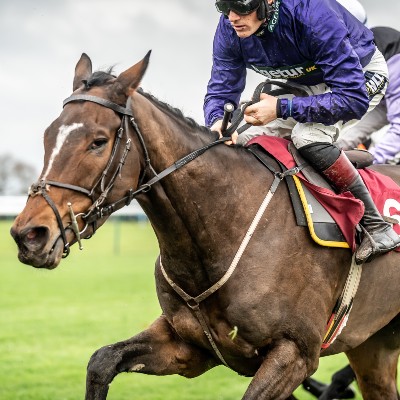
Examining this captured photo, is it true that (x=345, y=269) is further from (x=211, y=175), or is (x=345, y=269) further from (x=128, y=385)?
(x=128, y=385)

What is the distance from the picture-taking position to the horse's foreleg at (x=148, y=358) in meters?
5.18

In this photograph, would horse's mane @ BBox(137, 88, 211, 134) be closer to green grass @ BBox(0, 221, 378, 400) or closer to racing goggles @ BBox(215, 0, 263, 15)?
racing goggles @ BBox(215, 0, 263, 15)

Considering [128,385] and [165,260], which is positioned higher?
[165,260]

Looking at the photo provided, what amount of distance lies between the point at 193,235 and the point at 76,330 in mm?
6913

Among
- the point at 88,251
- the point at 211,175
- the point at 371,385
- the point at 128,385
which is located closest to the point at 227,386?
the point at 128,385

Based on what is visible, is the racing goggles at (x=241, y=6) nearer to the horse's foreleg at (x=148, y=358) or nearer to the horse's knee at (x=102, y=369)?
the horse's foreleg at (x=148, y=358)

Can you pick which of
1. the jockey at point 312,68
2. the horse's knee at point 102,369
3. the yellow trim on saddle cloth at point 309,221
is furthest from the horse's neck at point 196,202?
the horse's knee at point 102,369

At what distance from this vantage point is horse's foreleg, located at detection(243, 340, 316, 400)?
4785 millimetres

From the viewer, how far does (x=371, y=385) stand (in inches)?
247

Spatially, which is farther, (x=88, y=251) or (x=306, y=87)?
(x=88, y=251)

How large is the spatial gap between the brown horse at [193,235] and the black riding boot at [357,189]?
159 millimetres

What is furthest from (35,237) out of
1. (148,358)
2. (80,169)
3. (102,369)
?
(148,358)

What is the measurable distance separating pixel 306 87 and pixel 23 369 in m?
4.71

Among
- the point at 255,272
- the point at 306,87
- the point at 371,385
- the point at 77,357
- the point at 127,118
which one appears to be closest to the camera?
the point at 127,118
